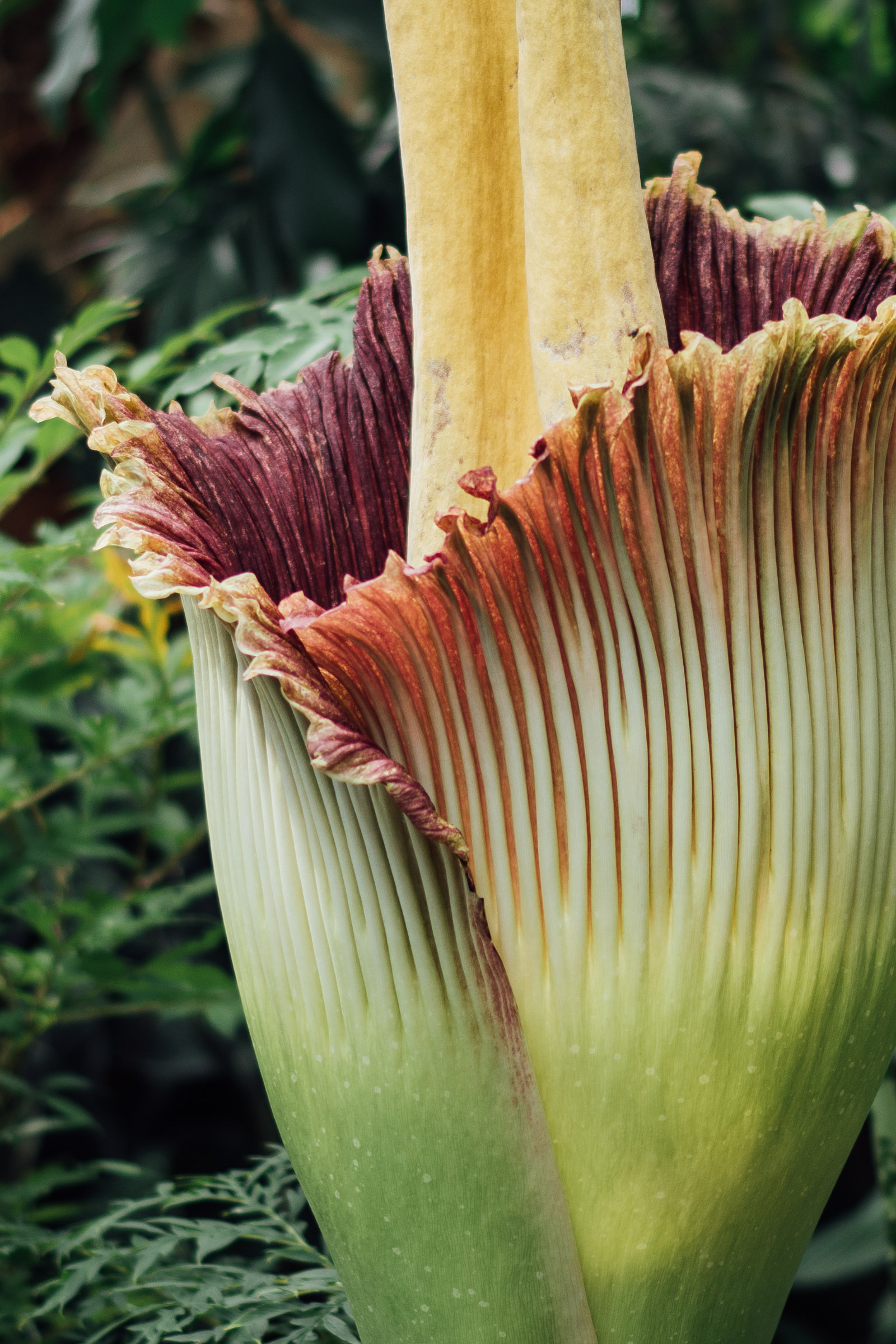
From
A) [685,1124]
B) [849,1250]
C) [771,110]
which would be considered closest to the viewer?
[685,1124]

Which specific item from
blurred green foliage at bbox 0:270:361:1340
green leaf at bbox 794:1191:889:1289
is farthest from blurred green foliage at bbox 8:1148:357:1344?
green leaf at bbox 794:1191:889:1289

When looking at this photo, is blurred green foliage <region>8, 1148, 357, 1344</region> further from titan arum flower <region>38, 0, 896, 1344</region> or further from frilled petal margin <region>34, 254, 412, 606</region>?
frilled petal margin <region>34, 254, 412, 606</region>

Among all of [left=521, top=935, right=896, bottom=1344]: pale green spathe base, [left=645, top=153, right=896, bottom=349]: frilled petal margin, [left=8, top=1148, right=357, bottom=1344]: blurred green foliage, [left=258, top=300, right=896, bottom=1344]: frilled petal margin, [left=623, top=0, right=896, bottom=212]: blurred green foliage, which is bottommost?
[left=8, top=1148, right=357, bottom=1344]: blurred green foliage

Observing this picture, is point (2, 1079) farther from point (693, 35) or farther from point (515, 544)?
point (693, 35)

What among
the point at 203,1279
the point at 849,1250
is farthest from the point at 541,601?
the point at 849,1250

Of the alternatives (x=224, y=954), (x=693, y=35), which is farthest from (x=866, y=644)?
(x=693, y=35)

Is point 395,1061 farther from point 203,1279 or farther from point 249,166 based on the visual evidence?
point 249,166

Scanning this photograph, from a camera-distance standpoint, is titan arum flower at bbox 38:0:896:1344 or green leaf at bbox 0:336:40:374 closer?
titan arum flower at bbox 38:0:896:1344

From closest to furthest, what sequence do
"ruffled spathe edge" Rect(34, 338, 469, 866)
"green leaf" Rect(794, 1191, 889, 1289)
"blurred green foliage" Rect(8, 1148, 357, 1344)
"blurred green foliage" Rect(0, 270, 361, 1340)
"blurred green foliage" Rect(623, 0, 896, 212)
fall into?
"ruffled spathe edge" Rect(34, 338, 469, 866) < "blurred green foliage" Rect(8, 1148, 357, 1344) < "blurred green foliage" Rect(0, 270, 361, 1340) < "green leaf" Rect(794, 1191, 889, 1289) < "blurred green foliage" Rect(623, 0, 896, 212)
